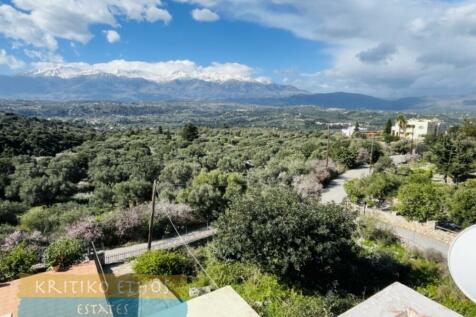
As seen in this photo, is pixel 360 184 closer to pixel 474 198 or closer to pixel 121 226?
pixel 474 198

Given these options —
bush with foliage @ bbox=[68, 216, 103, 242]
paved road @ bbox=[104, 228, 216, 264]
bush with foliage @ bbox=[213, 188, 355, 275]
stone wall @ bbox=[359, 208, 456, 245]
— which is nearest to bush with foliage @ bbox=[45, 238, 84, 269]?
paved road @ bbox=[104, 228, 216, 264]

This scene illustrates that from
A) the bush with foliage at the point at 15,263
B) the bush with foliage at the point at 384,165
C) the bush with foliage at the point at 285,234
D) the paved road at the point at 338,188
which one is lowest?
the paved road at the point at 338,188

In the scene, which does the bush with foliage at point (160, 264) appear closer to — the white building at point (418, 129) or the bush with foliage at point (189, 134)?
the bush with foliage at point (189, 134)

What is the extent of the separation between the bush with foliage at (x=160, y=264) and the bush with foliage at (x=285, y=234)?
5.18 ft

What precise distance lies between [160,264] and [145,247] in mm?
→ 4169

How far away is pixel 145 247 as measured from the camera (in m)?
16.3

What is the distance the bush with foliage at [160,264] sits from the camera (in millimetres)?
12398

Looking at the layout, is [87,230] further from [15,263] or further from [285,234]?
[285,234]

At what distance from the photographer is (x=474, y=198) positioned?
1891 cm

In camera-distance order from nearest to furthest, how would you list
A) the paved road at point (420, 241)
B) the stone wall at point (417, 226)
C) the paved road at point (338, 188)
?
the paved road at point (420, 241), the stone wall at point (417, 226), the paved road at point (338, 188)

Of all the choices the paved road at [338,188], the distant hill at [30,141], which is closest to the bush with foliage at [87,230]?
the paved road at [338,188]

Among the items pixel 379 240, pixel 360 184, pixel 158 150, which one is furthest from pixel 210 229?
pixel 158 150

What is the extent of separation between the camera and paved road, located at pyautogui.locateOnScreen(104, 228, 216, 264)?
48.0 ft

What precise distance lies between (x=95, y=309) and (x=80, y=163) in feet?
103
